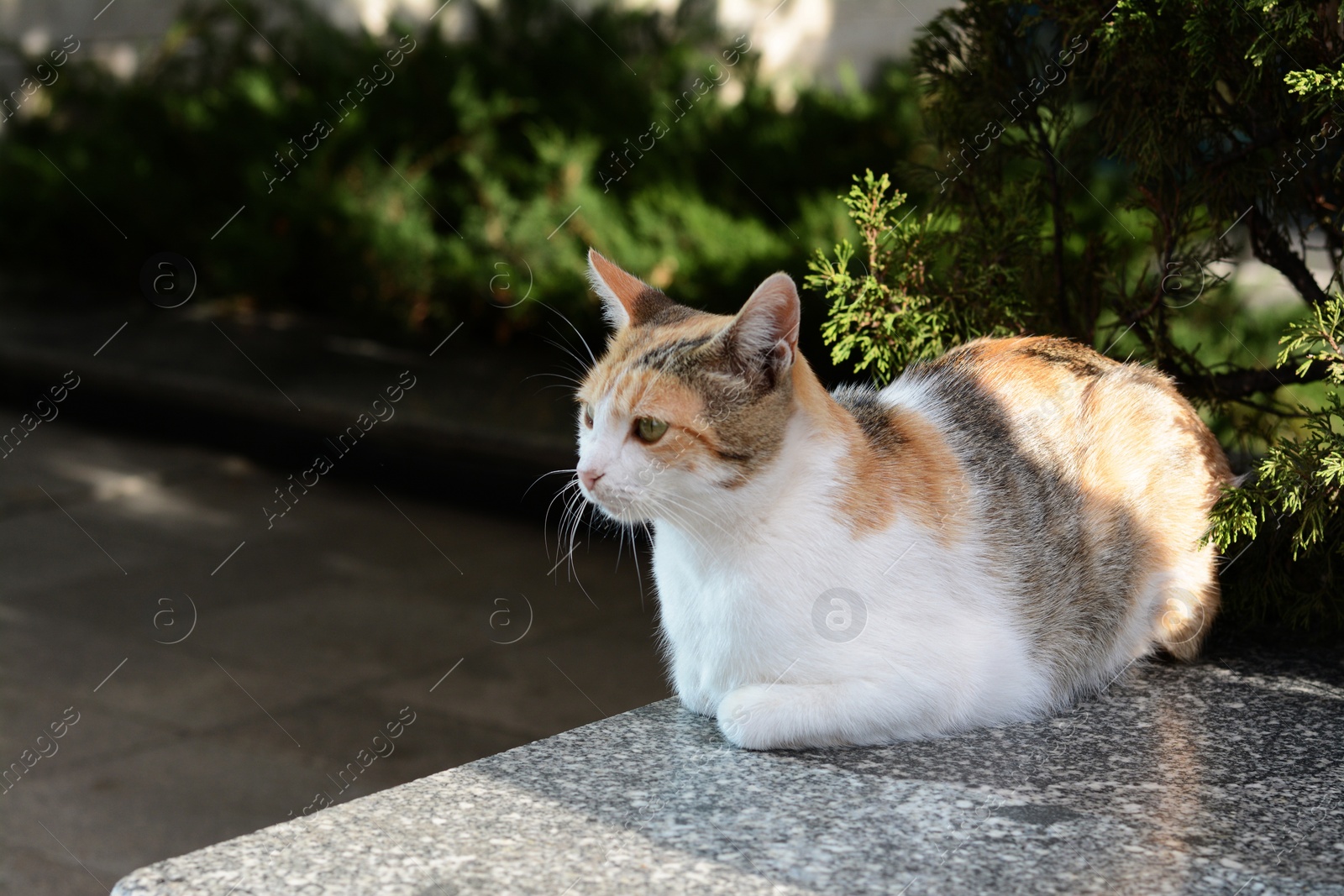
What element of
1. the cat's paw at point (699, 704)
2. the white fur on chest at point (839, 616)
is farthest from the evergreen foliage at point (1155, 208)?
the cat's paw at point (699, 704)

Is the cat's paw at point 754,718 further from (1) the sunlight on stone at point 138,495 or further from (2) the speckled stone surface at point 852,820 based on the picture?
(1) the sunlight on stone at point 138,495

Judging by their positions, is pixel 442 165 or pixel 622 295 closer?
pixel 622 295

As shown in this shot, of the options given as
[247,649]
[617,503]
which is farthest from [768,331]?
[247,649]

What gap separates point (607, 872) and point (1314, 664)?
172 cm

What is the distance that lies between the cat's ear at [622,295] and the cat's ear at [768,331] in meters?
0.40

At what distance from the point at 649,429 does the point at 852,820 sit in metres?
0.74

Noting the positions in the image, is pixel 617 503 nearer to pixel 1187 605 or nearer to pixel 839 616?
pixel 839 616

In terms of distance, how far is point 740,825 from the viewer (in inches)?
81.7

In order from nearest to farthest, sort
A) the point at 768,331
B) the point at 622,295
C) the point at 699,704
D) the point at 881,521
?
the point at 768,331 < the point at 881,521 < the point at 699,704 < the point at 622,295

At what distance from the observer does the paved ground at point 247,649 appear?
156 inches

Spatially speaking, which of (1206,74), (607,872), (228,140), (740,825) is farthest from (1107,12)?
(228,140)

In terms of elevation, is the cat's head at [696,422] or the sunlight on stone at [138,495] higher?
the cat's head at [696,422]

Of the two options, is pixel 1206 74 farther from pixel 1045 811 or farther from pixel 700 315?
pixel 1045 811

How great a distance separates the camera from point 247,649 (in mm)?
4969
